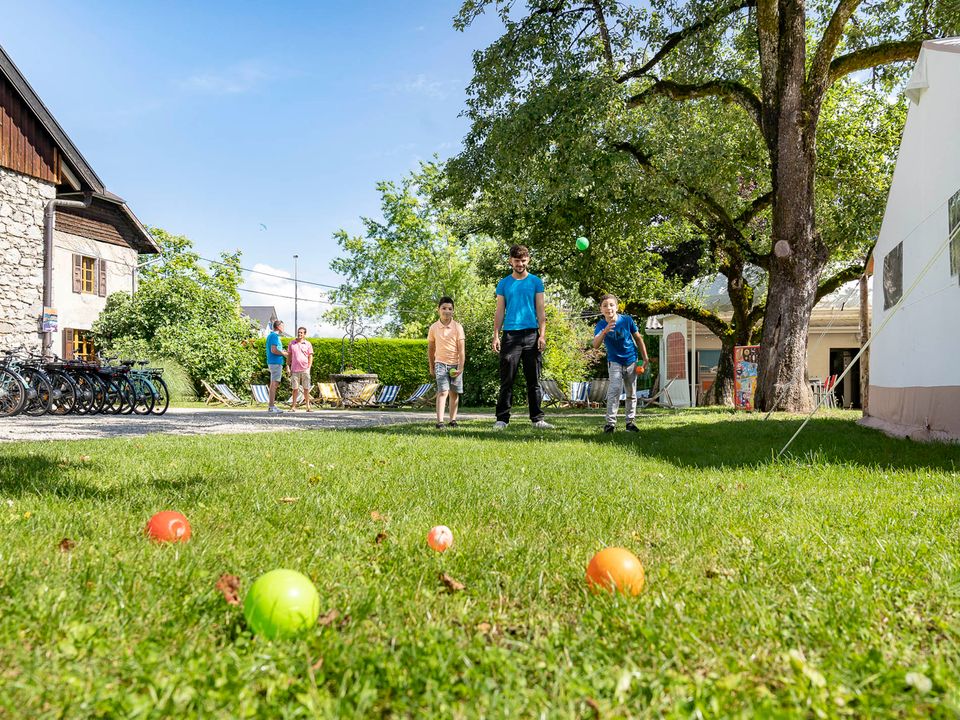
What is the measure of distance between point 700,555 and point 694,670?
3.10 ft

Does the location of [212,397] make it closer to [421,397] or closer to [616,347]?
[421,397]

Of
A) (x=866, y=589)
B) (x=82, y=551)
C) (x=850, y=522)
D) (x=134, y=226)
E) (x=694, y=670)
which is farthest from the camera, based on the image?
(x=134, y=226)

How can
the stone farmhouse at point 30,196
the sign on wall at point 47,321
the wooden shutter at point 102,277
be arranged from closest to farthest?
the stone farmhouse at point 30,196, the sign on wall at point 47,321, the wooden shutter at point 102,277

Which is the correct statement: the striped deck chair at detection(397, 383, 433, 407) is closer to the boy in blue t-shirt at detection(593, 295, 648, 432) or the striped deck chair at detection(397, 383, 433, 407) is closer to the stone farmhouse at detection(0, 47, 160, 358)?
the stone farmhouse at detection(0, 47, 160, 358)

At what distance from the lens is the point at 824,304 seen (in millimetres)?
19375

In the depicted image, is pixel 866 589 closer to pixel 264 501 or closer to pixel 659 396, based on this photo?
pixel 264 501

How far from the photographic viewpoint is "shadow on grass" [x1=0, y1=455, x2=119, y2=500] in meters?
3.44

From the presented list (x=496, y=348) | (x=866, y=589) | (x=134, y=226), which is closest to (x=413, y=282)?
(x=134, y=226)

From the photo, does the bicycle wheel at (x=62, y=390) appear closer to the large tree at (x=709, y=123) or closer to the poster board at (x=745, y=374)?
the large tree at (x=709, y=123)

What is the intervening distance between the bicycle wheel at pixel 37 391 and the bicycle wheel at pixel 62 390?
188mm

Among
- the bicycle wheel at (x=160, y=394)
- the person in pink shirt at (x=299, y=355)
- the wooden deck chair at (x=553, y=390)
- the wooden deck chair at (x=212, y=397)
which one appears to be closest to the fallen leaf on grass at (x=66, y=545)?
the bicycle wheel at (x=160, y=394)

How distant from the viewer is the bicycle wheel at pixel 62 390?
12.4 m

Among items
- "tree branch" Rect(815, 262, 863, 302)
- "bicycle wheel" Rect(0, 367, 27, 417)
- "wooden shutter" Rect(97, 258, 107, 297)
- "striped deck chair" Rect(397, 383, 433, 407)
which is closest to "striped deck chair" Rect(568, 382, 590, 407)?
"striped deck chair" Rect(397, 383, 433, 407)

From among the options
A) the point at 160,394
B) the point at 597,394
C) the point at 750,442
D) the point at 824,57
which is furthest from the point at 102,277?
the point at 750,442
